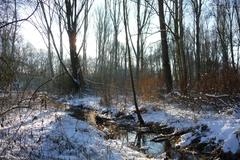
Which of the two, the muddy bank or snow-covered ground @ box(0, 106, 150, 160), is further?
the muddy bank

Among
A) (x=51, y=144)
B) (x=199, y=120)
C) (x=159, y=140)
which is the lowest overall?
(x=159, y=140)

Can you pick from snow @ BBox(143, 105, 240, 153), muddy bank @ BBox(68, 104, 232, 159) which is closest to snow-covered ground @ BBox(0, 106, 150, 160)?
muddy bank @ BBox(68, 104, 232, 159)

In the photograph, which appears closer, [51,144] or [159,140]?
[51,144]

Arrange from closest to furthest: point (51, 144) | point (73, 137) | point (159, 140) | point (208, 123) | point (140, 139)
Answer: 1. point (51, 144)
2. point (73, 137)
3. point (208, 123)
4. point (159, 140)
5. point (140, 139)

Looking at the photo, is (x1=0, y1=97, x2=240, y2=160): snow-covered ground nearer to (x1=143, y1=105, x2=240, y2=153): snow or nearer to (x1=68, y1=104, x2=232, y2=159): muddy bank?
(x1=143, y1=105, x2=240, y2=153): snow

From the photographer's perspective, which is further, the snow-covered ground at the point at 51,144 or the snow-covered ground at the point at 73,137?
the snow-covered ground at the point at 73,137

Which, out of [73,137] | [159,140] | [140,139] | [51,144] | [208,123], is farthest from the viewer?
[140,139]

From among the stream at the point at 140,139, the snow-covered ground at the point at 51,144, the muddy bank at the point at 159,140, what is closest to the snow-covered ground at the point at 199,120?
the muddy bank at the point at 159,140

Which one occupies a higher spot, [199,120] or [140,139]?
[199,120]

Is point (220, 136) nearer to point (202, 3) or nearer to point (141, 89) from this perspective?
point (141, 89)

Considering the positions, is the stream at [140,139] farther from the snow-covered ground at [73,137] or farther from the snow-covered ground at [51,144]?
the snow-covered ground at [51,144]

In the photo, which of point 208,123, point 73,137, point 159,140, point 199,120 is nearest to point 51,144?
point 73,137

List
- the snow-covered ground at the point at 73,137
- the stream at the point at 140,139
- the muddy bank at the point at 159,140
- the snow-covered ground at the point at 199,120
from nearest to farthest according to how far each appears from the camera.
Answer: the snow-covered ground at the point at 73,137 < the snow-covered ground at the point at 199,120 < the muddy bank at the point at 159,140 < the stream at the point at 140,139

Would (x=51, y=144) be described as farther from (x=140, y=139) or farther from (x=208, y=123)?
(x=208, y=123)
